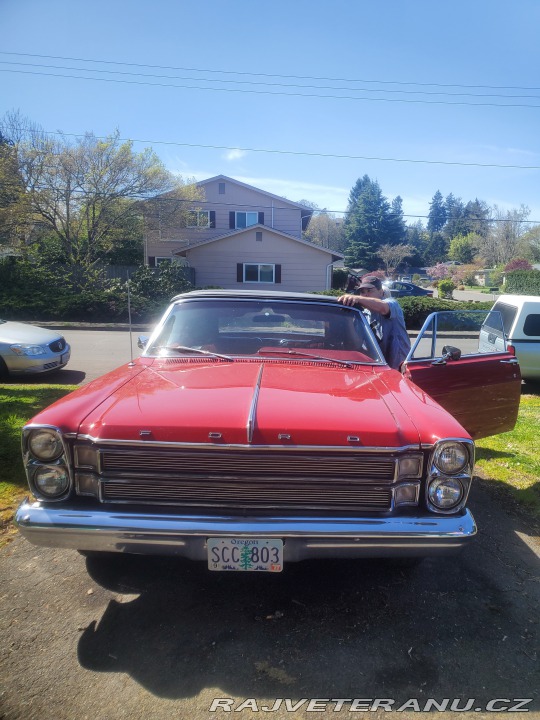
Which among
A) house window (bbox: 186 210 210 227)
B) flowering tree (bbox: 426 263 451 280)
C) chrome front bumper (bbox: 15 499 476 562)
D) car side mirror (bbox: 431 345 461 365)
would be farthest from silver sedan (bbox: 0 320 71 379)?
flowering tree (bbox: 426 263 451 280)

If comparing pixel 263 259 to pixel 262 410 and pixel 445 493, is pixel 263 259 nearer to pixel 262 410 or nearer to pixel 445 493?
pixel 262 410

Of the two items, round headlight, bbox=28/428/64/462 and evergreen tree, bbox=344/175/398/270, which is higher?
evergreen tree, bbox=344/175/398/270

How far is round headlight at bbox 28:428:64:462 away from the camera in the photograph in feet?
8.55

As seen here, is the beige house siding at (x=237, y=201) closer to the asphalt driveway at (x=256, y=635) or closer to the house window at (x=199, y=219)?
the house window at (x=199, y=219)

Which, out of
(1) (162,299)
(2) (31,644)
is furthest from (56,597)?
(1) (162,299)

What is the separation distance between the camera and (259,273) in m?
29.1

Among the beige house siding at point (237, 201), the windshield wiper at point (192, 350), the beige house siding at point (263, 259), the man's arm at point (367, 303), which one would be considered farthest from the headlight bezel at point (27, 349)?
the beige house siding at point (237, 201)

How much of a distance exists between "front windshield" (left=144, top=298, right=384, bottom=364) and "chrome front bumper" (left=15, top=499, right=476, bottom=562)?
5.16 feet

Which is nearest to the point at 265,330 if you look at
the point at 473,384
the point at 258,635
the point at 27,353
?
the point at 473,384

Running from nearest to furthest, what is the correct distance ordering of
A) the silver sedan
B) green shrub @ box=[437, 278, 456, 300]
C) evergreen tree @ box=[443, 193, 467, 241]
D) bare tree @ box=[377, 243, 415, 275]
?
the silver sedan < green shrub @ box=[437, 278, 456, 300] < bare tree @ box=[377, 243, 415, 275] < evergreen tree @ box=[443, 193, 467, 241]

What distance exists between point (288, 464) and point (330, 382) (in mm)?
861

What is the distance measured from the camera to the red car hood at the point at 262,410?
99.3 inches

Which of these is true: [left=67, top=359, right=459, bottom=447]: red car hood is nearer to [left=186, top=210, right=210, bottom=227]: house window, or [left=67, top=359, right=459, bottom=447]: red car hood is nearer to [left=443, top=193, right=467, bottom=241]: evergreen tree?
[left=186, top=210, right=210, bottom=227]: house window

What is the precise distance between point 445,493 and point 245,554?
1088mm
